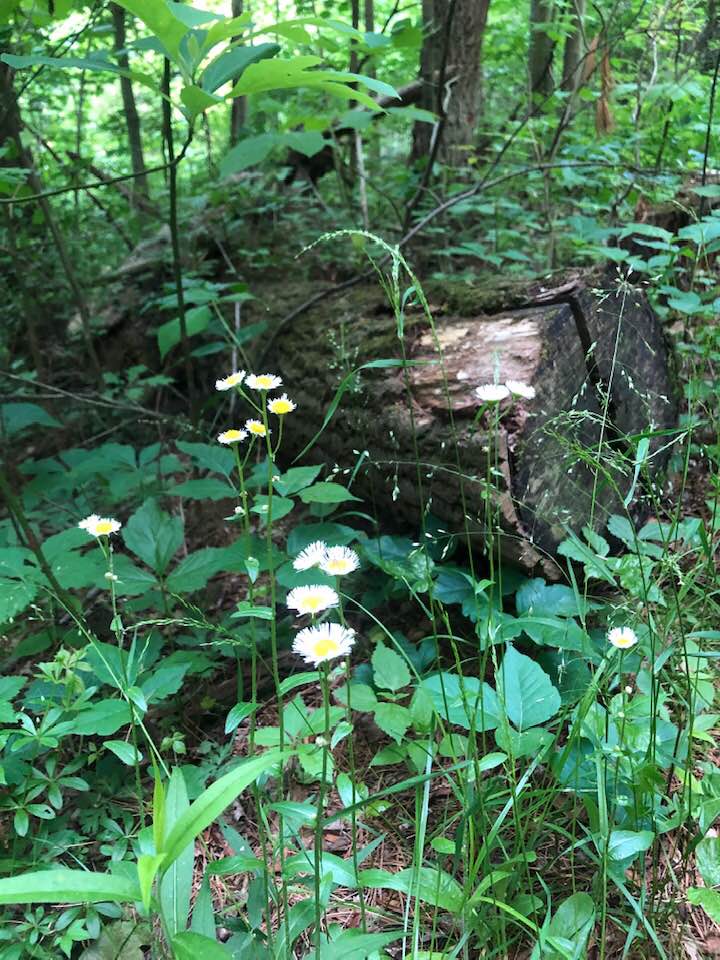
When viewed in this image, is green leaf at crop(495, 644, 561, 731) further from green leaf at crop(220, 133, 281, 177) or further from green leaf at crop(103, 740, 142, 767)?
green leaf at crop(220, 133, 281, 177)

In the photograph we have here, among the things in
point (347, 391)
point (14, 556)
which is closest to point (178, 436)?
point (347, 391)

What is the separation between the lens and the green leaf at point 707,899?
3.89 ft

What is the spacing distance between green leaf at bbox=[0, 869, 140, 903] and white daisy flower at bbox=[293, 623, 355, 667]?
1.16 feet

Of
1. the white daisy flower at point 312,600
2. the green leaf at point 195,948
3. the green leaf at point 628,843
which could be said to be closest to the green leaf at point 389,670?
the green leaf at point 628,843

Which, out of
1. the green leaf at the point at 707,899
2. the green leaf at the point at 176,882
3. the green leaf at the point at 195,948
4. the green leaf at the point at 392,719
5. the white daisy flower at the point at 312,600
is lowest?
the green leaf at the point at 392,719

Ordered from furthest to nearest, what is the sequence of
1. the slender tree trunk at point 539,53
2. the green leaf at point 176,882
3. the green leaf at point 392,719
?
the slender tree trunk at point 539,53
the green leaf at point 392,719
the green leaf at point 176,882

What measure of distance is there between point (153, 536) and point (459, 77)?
13.6 ft

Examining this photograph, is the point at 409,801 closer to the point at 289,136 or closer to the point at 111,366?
the point at 289,136

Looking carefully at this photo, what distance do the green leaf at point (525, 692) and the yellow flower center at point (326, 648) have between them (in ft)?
1.96

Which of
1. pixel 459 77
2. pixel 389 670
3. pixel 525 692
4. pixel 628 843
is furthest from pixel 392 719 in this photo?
pixel 459 77

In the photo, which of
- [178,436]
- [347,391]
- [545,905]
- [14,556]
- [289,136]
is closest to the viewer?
[545,905]

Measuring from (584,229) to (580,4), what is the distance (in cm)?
146

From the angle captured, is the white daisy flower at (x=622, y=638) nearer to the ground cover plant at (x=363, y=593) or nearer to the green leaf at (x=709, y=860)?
the ground cover plant at (x=363, y=593)

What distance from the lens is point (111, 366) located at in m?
4.07
